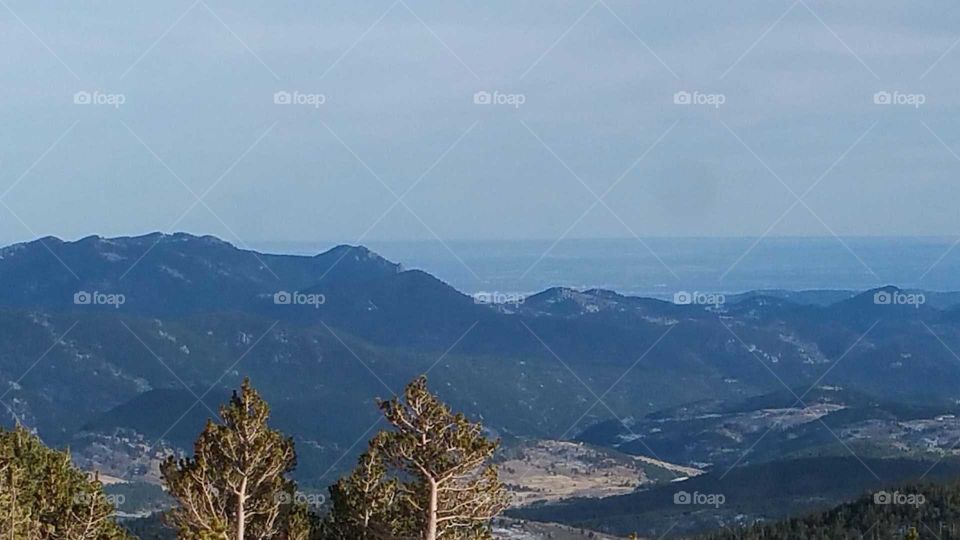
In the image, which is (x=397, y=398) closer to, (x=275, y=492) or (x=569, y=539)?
(x=275, y=492)

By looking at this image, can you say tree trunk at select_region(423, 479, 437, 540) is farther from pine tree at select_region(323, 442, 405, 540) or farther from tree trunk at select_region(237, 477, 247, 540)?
tree trunk at select_region(237, 477, 247, 540)

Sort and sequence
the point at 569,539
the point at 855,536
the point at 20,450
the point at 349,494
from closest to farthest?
the point at 349,494 → the point at 20,450 → the point at 855,536 → the point at 569,539

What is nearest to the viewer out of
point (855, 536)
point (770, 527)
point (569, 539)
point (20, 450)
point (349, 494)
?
point (349, 494)

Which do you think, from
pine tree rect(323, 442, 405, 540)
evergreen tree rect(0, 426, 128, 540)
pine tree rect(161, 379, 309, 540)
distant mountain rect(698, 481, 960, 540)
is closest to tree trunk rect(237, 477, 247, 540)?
pine tree rect(161, 379, 309, 540)

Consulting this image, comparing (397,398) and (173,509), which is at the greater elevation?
(397,398)

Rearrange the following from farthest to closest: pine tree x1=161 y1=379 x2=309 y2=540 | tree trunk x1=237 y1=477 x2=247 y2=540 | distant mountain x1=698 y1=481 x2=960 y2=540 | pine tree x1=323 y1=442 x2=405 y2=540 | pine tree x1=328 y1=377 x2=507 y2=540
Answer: distant mountain x1=698 y1=481 x2=960 y2=540, pine tree x1=323 y1=442 x2=405 y2=540, tree trunk x1=237 y1=477 x2=247 y2=540, pine tree x1=161 y1=379 x2=309 y2=540, pine tree x1=328 y1=377 x2=507 y2=540

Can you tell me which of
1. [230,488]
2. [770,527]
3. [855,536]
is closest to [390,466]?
[230,488]

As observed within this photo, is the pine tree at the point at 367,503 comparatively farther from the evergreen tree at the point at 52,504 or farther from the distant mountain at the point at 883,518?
the distant mountain at the point at 883,518

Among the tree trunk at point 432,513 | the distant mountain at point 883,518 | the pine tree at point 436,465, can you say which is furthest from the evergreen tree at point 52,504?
the distant mountain at point 883,518
